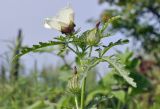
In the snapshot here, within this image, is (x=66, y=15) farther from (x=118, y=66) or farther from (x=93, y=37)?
(x=118, y=66)

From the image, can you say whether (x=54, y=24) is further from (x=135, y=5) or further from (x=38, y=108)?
(x=135, y=5)

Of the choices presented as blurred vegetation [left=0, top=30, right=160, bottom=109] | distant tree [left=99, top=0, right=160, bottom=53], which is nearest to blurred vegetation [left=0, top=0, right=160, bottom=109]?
blurred vegetation [left=0, top=30, right=160, bottom=109]

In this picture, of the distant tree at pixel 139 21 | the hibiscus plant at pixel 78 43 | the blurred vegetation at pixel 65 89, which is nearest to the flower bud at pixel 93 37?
the hibiscus plant at pixel 78 43

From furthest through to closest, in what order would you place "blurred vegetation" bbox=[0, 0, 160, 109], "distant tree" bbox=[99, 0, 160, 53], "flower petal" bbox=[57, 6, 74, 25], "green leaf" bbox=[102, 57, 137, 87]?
1. "distant tree" bbox=[99, 0, 160, 53]
2. "blurred vegetation" bbox=[0, 0, 160, 109]
3. "flower petal" bbox=[57, 6, 74, 25]
4. "green leaf" bbox=[102, 57, 137, 87]

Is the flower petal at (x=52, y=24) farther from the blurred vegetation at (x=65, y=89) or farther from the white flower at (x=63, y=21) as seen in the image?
the blurred vegetation at (x=65, y=89)

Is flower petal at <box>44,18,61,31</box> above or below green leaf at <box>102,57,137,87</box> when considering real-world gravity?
above

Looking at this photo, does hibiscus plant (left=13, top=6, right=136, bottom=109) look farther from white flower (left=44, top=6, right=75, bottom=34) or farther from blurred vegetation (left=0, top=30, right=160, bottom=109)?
blurred vegetation (left=0, top=30, right=160, bottom=109)
